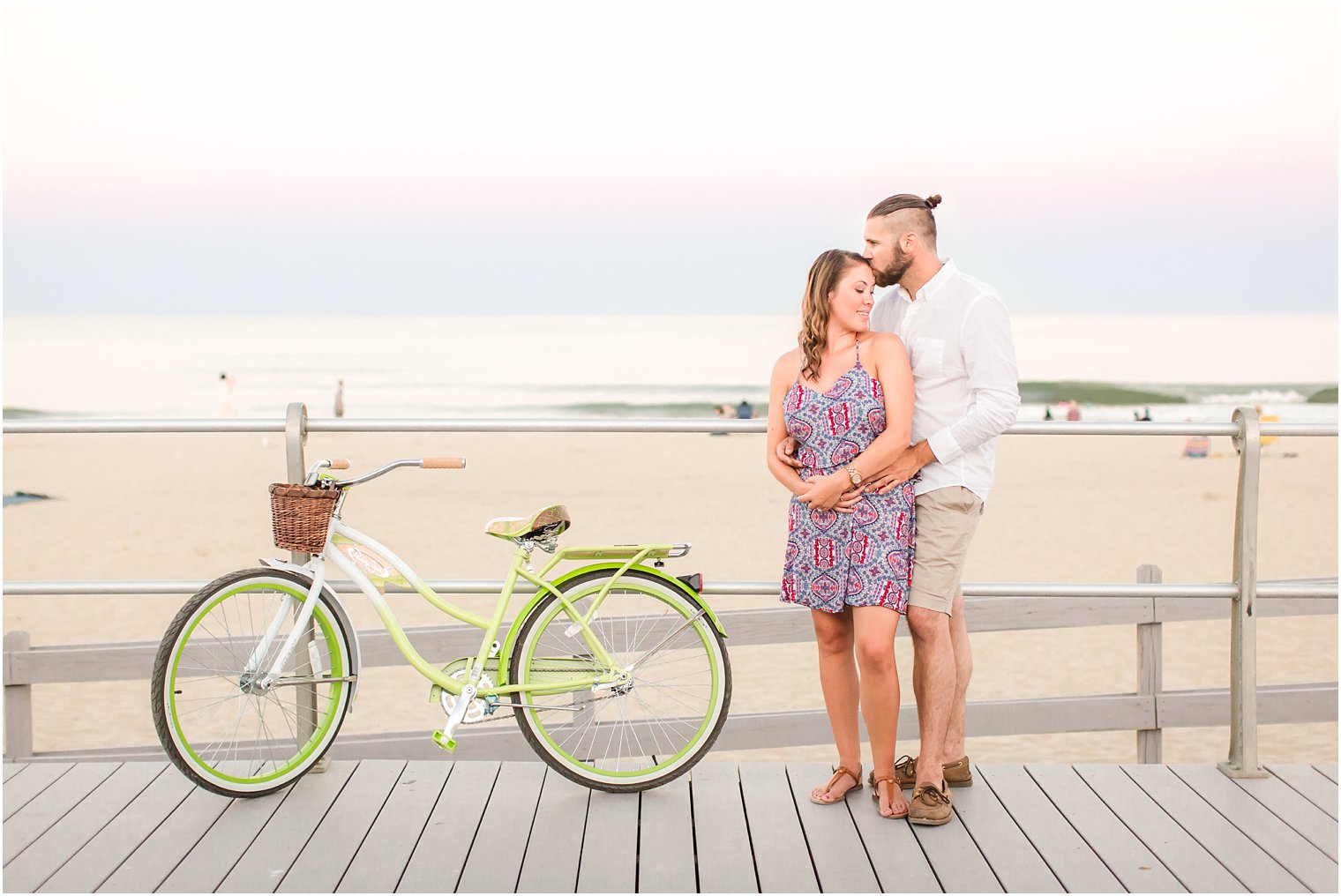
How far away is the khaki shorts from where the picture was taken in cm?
330

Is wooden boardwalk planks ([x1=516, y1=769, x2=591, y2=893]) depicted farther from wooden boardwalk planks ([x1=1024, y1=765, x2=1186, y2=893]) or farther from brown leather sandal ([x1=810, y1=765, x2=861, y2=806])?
wooden boardwalk planks ([x1=1024, y1=765, x2=1186, y2=893])

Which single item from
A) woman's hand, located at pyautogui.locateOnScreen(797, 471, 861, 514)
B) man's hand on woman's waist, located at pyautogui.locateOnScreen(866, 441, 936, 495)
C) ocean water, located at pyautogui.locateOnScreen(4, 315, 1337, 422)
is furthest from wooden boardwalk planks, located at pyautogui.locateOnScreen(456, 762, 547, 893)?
ocean water, located at pyautogui.locateOnScreen(4, 315, 1337, 422)

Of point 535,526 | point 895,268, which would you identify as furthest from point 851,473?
point 535,526

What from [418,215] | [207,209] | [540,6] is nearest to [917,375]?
[540,6]

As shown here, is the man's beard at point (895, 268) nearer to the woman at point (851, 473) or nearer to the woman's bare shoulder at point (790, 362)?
the woman at point (851, 473)

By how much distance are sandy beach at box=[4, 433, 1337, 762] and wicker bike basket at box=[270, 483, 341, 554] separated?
2.23 m

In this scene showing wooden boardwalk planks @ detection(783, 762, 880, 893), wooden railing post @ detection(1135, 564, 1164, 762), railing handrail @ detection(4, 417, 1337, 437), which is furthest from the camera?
wooden railing post @ detection(1135, 564, 1164, 762)

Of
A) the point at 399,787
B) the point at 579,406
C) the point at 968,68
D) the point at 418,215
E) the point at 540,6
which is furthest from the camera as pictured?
the point at 418,215

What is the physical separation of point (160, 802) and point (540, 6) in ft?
137

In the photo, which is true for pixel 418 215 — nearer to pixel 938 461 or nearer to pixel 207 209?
pixel 207 209

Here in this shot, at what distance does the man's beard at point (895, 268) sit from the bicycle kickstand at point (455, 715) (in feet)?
4.88

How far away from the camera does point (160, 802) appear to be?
349 cm

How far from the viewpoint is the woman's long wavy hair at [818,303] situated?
3.25 metres

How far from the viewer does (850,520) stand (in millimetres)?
3309
